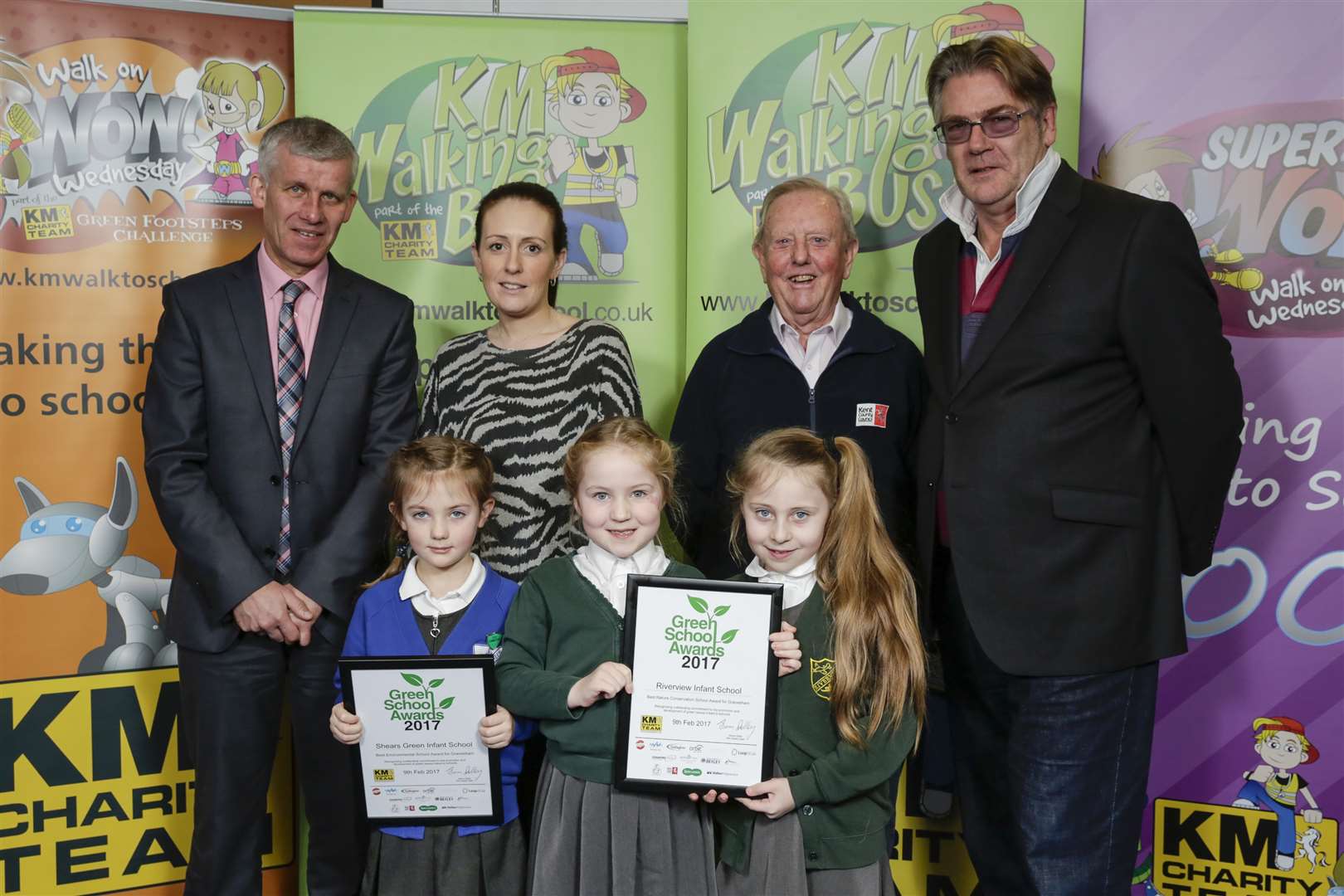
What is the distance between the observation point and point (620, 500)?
7.82 feet

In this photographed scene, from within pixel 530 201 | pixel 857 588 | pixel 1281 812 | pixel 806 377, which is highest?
pixel 530 201

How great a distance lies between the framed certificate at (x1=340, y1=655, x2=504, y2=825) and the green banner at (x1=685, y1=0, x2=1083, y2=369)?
1629 millimetres

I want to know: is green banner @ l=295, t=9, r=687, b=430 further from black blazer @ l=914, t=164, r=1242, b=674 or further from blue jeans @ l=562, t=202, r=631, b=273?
black blazer @ l=914, t=164, r=1242, b=674

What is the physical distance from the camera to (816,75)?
11.5 feet

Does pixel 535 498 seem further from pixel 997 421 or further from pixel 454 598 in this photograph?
pixel 997 421

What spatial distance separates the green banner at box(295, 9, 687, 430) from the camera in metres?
3.57

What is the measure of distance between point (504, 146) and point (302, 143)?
0.90 m

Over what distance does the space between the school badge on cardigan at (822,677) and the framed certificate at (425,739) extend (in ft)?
2.25

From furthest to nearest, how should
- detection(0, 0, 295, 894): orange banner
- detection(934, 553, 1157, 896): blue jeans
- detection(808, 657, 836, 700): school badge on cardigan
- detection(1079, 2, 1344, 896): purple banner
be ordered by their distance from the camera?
1. detection(0, 0, 295, 894): orange banner
2. detection(1079, 2, 1344, 896): purple banner
3. detection(934, 553, 1157, 896): blue jeans
4. detection(808, 657, 836, 700): school badge on cardigan

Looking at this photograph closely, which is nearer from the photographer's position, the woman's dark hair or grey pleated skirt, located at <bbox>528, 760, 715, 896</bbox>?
grey pleated skirt, located at <bbox>528, 760, 715, 896</bbox>

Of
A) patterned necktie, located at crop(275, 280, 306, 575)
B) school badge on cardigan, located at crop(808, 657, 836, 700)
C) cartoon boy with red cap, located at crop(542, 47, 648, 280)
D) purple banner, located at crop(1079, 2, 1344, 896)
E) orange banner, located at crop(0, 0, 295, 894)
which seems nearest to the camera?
school badge on cardigan, located at crop(808, 657, 836, 700)
